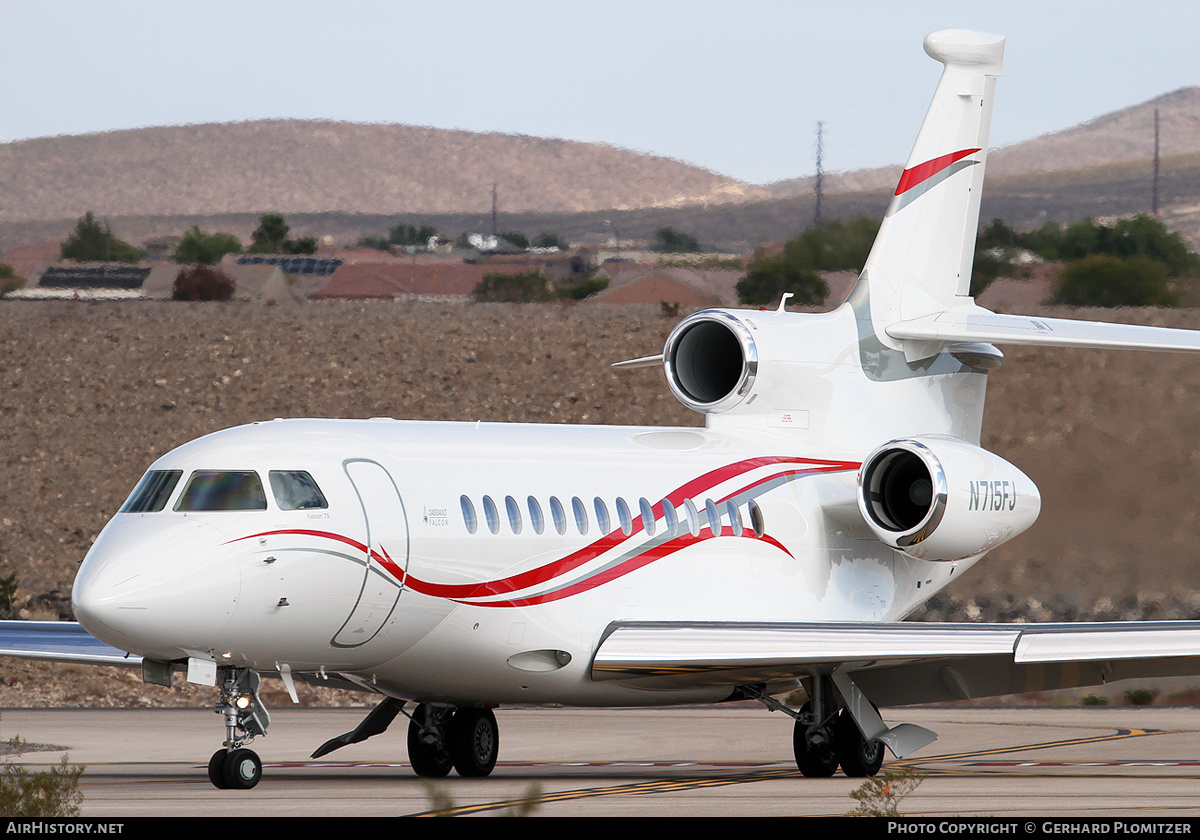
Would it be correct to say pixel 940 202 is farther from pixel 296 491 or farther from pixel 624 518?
pixel 296 491

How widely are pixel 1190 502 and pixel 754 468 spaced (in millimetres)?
22754

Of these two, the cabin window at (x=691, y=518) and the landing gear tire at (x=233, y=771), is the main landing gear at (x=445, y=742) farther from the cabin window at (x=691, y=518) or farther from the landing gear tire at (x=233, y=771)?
the landing gear tire at (x=233, y=771)

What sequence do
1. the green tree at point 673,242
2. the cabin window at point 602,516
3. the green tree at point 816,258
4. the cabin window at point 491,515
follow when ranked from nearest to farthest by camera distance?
the cabin window at point 491,515, the cabin window at point 602,516, the green tree at point 816,258, the green tree at point 673,242

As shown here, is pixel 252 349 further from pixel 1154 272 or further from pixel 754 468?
pixel 754 468

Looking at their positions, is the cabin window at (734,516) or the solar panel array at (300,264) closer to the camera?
the cabin window at (734,516)

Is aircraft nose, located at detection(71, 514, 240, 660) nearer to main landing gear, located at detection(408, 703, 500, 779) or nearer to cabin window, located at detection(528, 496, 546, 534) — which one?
cabin window, located at detection(528, 496, 546, 534)

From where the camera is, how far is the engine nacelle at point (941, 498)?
1792 centimetres

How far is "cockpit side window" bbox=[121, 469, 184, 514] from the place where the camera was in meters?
14.4

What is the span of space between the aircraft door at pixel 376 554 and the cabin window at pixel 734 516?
14.3ft

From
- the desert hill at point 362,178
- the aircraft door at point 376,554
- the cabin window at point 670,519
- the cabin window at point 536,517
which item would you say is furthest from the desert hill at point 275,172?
the aircraft door at point 376,554

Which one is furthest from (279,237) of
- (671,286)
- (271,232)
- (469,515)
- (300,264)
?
(469,515)

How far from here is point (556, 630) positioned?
16.4 m

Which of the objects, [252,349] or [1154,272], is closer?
[252,349]
